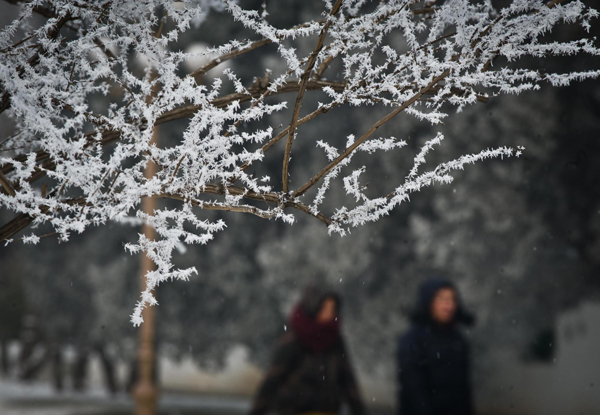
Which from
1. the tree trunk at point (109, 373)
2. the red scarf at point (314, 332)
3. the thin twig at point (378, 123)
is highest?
the thin twig at point (378, 123)

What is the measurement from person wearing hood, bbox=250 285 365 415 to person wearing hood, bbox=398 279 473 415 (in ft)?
2.67

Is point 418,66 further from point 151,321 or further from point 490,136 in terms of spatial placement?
point 490,136

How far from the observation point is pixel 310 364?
5.16m

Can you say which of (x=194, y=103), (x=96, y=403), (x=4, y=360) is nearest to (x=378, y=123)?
(x=194, y=103)

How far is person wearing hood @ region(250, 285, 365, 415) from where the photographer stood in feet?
16.4

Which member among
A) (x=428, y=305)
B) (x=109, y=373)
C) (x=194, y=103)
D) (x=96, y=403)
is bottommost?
(x=96, y=403)

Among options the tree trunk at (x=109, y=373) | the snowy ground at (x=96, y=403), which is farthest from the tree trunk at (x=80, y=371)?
the tree trunk at (x=109, y=373)

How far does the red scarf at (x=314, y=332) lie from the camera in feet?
16.6

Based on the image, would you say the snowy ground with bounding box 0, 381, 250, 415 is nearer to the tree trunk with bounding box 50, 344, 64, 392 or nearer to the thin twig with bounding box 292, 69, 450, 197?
the tree trunk with bounding box 50, 344, 64, 392

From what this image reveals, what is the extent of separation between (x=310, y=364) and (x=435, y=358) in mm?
1287

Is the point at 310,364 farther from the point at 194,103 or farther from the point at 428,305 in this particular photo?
the point at 194,103

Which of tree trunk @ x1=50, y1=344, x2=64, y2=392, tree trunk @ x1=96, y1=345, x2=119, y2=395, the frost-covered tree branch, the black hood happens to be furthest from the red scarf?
tree trunk @ x1=50, y1=344, x2=64, y2=392

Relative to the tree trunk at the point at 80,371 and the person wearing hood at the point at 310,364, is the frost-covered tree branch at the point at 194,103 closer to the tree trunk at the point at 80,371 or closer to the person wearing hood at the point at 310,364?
the person wearing hood at the point at 310,364

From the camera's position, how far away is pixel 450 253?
7.86 metres
